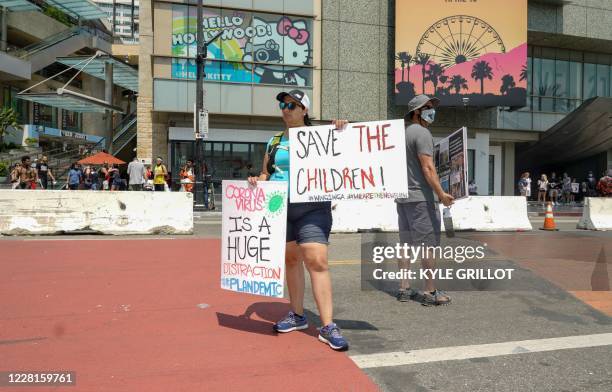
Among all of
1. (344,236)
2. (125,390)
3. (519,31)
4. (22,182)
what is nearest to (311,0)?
(519,31)

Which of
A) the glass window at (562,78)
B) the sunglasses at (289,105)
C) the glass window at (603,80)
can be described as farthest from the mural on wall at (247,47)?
the sunglasses at (289,105)

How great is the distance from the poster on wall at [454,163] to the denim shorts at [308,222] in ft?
4.77

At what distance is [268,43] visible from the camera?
82.0ft

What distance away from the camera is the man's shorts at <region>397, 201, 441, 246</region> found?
4.82m

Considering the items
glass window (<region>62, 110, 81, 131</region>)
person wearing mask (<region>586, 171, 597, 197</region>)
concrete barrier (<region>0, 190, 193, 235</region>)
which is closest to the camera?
concrete barrier (<region>0, 190, 193, 235</region>)

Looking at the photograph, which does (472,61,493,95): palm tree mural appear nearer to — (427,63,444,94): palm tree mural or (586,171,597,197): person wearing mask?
(427,63,444,94): palm tree mural

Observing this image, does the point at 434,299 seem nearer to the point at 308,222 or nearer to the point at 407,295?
the point at 407,295

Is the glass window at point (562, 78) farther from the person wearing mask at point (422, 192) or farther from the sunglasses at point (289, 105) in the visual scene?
the sunglasses at point (289, 105)

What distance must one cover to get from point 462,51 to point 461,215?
17.1 meters

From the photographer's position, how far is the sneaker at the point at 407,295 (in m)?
5.13

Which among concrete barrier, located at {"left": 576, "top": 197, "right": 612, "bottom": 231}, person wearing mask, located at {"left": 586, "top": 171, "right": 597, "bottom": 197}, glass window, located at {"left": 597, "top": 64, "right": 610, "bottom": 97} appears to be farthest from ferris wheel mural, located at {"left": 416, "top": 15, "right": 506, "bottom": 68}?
concrete barrier, located at {"left": 576, "top": 197, "right": 612, "bottom": 231}

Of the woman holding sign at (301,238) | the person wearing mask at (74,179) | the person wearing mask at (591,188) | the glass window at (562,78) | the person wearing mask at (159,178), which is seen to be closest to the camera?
the woman holding sign at (301,238)

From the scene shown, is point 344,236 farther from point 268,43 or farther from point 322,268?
point 268,43

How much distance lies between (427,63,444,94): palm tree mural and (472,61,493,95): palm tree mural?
1783 mm
